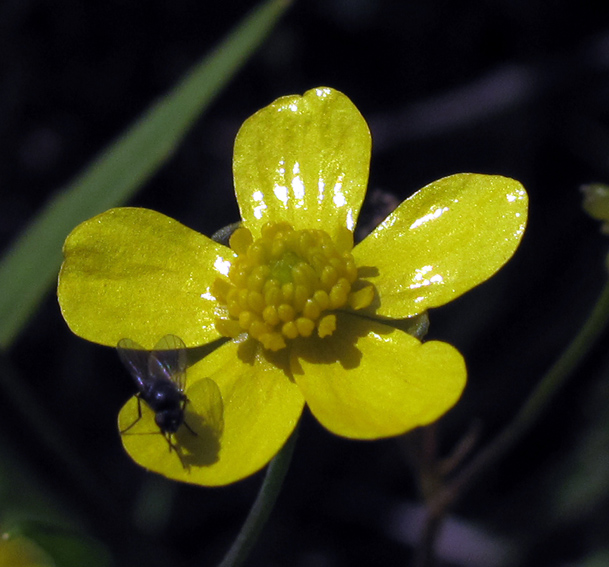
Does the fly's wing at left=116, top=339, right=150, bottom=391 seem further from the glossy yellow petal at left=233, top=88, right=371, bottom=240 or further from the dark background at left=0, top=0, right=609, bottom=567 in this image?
the dark background at left=0, top=0, right=609, bottom=567

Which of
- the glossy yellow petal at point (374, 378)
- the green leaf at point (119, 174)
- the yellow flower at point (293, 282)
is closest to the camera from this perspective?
the glossy yellow petal at point (374, 378)

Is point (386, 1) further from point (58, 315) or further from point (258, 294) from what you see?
point (258, 294)

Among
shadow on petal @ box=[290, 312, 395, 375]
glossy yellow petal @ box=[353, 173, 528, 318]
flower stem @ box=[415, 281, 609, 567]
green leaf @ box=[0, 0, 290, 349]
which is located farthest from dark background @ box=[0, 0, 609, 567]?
glossy yellow petal @ box=[353, 173, 528, 318]

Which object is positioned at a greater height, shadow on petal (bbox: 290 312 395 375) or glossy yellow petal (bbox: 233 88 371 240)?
glossy yellow petal (bbox: 233 88 371 240)

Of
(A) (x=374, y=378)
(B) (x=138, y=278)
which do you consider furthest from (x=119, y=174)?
(A) (x=374, y=378)

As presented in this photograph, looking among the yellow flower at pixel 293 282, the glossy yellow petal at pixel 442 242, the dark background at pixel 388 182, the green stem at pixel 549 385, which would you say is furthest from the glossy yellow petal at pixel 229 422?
the dark background at pixel 388 182

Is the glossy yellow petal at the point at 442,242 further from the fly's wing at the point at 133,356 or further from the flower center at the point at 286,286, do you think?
the fly's wing at the point at 133,356

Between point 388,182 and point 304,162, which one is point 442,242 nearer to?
point 304,162
